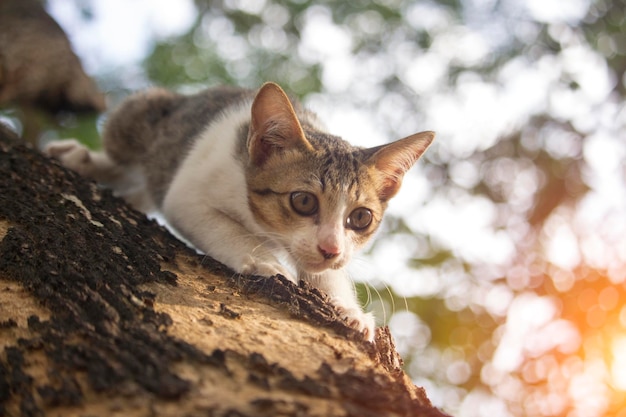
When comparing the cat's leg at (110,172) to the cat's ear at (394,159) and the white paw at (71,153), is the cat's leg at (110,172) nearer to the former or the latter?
the white paw at (71,153)

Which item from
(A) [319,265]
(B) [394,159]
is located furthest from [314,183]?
(B) [394,159]

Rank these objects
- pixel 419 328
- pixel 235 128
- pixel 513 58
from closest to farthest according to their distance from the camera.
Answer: pixel 235 128 → pixel 513 58 → pixel 419 328

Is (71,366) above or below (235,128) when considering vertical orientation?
below

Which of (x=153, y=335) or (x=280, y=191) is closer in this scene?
(x=153, y=335)

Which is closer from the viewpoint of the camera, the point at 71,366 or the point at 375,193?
the point at 71,366

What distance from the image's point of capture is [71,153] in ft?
14.3

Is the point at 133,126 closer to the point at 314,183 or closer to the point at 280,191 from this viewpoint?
the point at 280,191

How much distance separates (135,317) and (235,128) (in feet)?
7.23

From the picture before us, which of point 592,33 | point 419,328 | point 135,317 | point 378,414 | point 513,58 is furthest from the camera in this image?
point 419,328

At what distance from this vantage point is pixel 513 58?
7.02 meters

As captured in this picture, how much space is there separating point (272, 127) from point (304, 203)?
51cm

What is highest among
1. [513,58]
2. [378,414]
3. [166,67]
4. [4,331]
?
[513,58]

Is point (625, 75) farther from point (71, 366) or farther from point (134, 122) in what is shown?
point (71, 366)

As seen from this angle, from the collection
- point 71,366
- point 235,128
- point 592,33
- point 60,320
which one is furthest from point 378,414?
point 592,33
